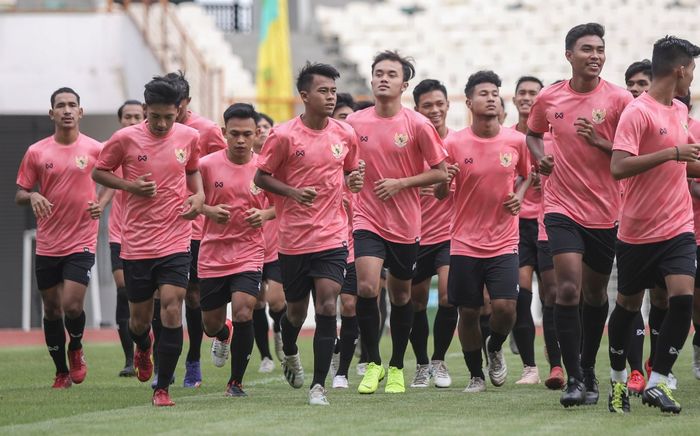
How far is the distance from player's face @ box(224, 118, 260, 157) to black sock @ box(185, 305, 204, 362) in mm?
1490

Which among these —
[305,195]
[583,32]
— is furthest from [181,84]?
[583,32]

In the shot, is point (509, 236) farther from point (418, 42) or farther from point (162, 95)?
point (418, 42)

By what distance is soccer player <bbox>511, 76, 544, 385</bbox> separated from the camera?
12281 mm

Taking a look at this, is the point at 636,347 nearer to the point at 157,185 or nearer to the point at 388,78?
the point at 388,78

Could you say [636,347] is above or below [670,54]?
below

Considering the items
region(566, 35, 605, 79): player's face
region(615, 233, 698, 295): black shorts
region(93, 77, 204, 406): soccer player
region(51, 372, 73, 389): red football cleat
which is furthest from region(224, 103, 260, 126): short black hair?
region(615, 233, 698, 295): black shorts

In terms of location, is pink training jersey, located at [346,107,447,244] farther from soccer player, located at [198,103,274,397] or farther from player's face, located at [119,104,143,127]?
player's face, located at [119,104,143,127]

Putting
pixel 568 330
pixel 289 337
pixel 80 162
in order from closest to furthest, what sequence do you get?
1. pixel 568 330
2. pixel 289 337
3. pixel 80 162

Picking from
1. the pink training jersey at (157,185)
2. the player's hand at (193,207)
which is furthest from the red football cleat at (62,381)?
the player's hand at (193,207)

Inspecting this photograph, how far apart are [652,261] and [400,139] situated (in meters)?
2.74

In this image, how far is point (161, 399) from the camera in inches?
391

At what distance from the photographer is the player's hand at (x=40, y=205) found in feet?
39.0

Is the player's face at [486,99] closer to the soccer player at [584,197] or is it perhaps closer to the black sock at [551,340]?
the soccer player at [584,197]

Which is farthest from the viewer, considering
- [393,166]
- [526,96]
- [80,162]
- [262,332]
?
[262,332]
